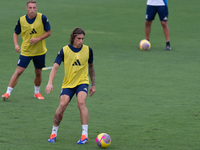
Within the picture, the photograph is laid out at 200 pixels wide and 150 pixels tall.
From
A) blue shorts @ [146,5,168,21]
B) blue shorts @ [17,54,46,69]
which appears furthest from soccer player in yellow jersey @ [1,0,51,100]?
blue shorts @ [146,5,168,21]

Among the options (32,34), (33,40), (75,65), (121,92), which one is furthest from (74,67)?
(121,92)

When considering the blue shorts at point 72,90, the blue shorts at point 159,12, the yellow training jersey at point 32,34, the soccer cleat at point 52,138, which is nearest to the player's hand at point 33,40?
the yellow training jersey at point 32,34

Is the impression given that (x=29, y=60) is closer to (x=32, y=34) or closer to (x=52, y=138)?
(x=32, y=34)

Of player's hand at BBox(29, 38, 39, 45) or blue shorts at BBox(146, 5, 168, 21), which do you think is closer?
player's hand at BBox(29, 38, 39, 45)

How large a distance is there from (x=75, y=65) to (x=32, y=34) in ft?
9.89

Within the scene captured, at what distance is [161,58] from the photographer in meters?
14.1

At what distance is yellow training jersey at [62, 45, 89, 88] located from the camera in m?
7.03

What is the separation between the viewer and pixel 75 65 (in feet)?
23.2

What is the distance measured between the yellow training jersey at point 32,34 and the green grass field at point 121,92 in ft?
3.67

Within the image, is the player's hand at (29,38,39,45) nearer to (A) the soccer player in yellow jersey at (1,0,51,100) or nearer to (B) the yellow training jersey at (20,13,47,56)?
(A) the soccer player in yellow jersey at (1,0,51,100)

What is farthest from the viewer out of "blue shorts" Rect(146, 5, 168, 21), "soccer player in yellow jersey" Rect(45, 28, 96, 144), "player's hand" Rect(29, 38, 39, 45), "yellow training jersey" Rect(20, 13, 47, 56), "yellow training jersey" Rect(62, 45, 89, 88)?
"blue shorts" Rect(146, 5, 168, 21)

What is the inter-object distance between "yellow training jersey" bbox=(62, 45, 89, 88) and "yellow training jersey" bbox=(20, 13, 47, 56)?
9.36 feet

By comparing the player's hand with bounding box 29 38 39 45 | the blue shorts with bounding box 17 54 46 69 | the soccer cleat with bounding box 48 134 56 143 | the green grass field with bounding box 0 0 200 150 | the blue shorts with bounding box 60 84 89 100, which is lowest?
the green grass field with bounding box 0 0 200 150

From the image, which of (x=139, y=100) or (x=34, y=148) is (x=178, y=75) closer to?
(x=139, y=100)
